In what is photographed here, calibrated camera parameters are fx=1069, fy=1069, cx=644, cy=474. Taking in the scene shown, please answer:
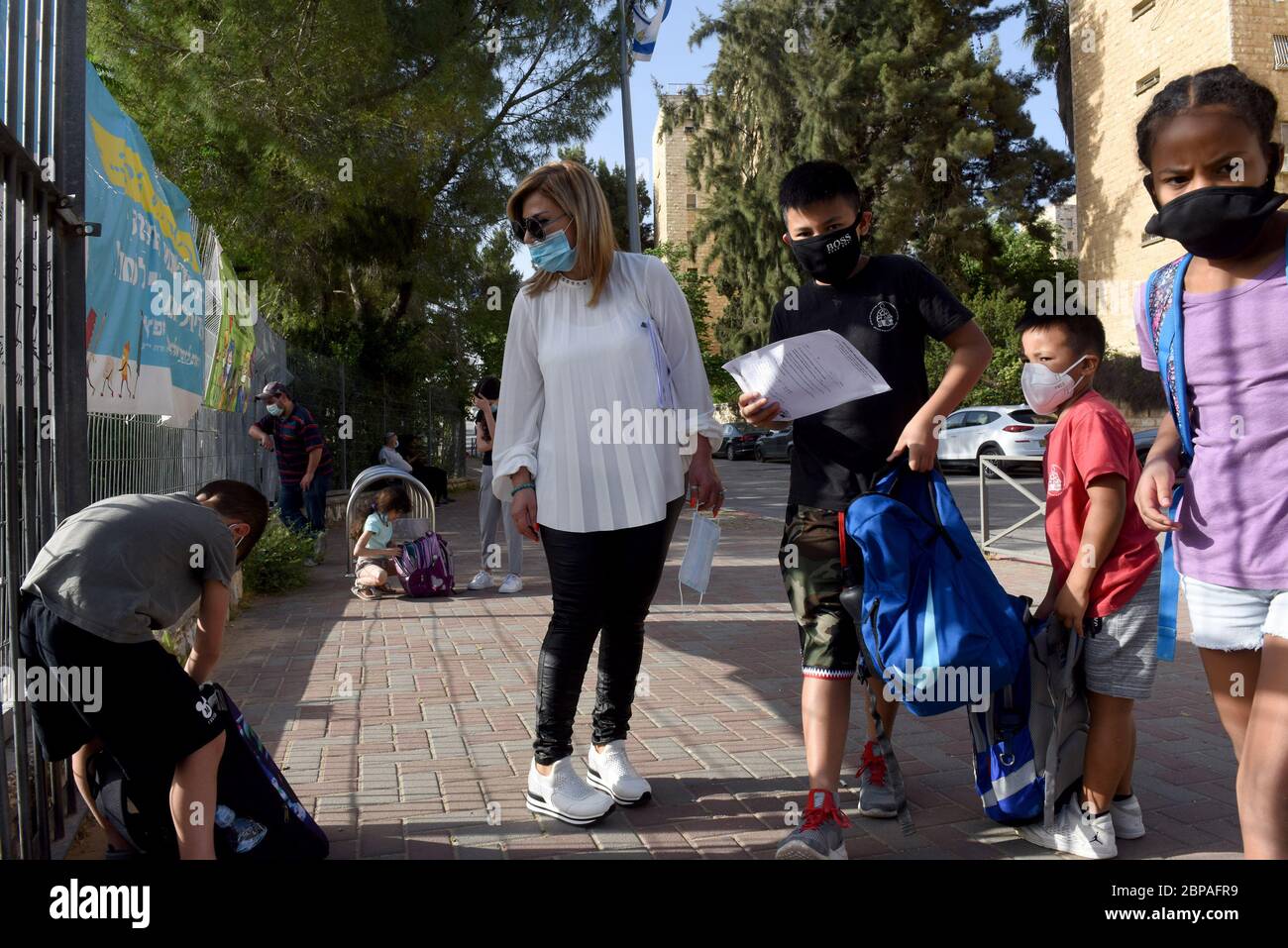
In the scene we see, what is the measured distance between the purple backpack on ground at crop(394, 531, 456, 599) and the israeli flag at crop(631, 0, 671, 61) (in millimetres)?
10392

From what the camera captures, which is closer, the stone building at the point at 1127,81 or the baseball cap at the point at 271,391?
the baseball cap at the point at 271,391

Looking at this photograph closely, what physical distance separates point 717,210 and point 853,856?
39.1 m

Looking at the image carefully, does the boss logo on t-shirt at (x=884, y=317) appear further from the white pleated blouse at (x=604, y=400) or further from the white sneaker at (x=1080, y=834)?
the white sneaker at (x=1080, y=834)

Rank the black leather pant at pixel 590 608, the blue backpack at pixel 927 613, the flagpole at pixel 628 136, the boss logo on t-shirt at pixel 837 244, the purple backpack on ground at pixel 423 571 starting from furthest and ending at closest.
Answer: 1. the flagpole at pixel 628 136
2. the purple backpack on ground at pixel 423 571
3. the black leather pant at pixel 590 608
4. the boss logo on t-shirt at pixel 837 244
5. the blue backpack at pixel 927 613

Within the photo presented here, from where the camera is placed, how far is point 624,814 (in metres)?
3.51

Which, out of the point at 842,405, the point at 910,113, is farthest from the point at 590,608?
the point at 910,113

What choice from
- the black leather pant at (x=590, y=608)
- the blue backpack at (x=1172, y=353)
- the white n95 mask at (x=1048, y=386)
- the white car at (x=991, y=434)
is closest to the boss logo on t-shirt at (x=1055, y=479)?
the white n95 mask at (x=1048, y=386)

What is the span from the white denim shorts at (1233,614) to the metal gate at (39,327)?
2833 millimetres

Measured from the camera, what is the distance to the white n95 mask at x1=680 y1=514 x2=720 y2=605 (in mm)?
3455

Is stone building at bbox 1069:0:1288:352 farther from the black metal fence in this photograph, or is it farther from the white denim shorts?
the black metal fence

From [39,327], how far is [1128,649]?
327cm

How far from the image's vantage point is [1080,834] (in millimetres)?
3074

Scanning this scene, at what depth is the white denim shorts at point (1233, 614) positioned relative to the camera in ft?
7.17
